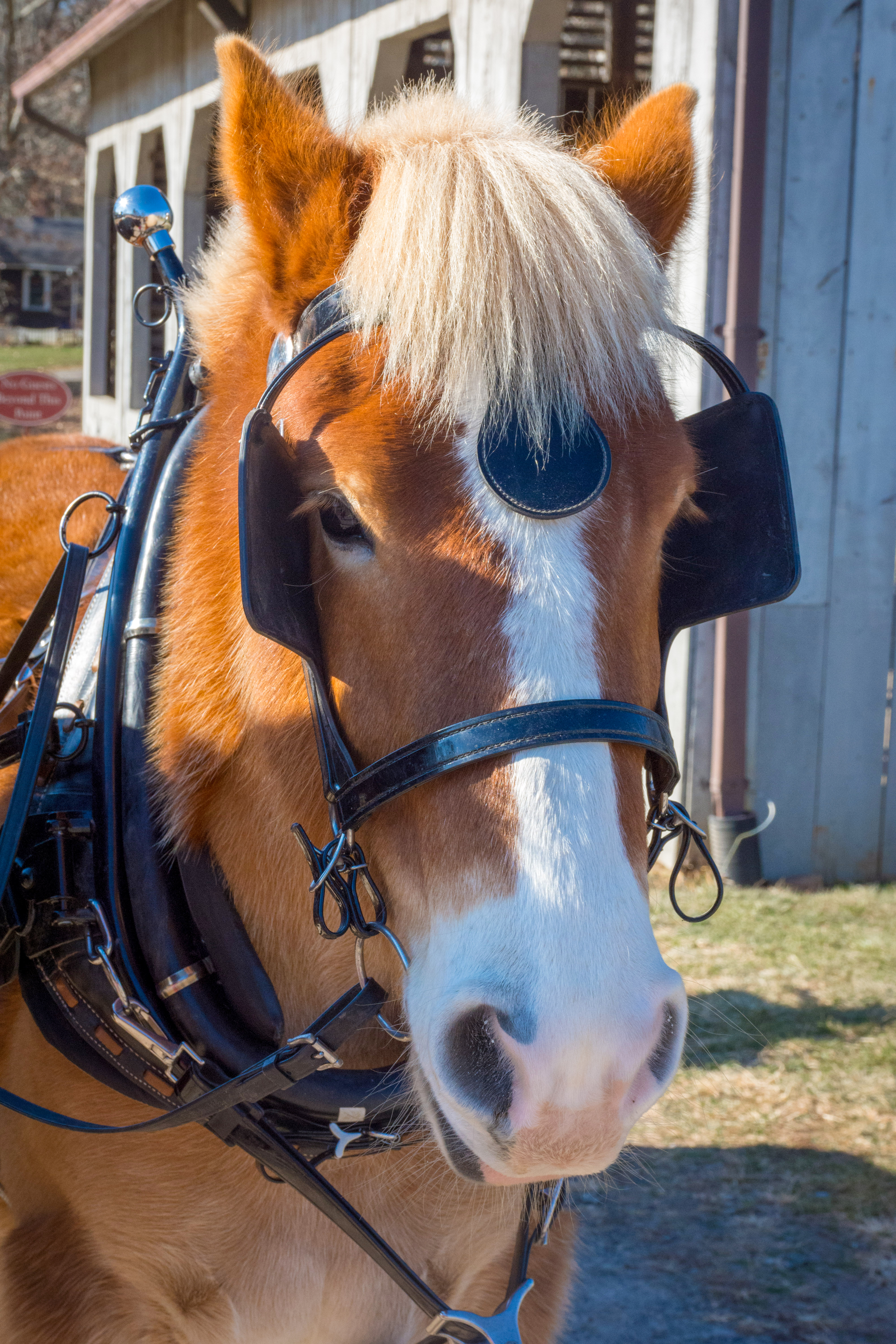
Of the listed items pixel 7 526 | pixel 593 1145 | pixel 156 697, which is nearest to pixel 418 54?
pixel 7 526

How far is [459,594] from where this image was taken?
42.1 inches

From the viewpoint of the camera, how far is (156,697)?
1.47m

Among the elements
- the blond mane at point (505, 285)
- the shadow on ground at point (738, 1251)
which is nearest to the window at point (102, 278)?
the shadow on ground at point (738, 1251)

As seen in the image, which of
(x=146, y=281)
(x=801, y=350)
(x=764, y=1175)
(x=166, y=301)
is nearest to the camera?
(x=166, y=301)

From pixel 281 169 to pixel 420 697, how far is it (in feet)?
2.06

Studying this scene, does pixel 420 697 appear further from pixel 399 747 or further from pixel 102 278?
pixel 102 278

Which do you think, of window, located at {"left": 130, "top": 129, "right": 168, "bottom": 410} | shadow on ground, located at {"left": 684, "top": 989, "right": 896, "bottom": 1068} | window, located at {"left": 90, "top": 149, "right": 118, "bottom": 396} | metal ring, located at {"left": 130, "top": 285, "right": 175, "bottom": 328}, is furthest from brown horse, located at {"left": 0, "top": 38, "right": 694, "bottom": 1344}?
window, located at {"left": 90, "top": 149, "right": 118, "bottom": 396}

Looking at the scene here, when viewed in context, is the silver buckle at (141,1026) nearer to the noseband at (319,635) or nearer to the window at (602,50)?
the noseband at (319,635)

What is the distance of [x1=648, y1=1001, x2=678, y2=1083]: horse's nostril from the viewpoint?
101 centimetres

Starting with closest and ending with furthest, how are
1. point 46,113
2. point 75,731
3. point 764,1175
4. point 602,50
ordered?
point 75,731 < point 764,1175 < point 602,50 < point 46,113

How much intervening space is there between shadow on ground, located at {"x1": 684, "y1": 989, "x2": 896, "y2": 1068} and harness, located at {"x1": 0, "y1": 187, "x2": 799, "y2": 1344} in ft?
6.01

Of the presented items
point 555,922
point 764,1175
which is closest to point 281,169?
point 555,922

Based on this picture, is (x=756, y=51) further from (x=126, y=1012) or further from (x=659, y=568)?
(x=126, y=1012)

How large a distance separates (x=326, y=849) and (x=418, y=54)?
8717mm
